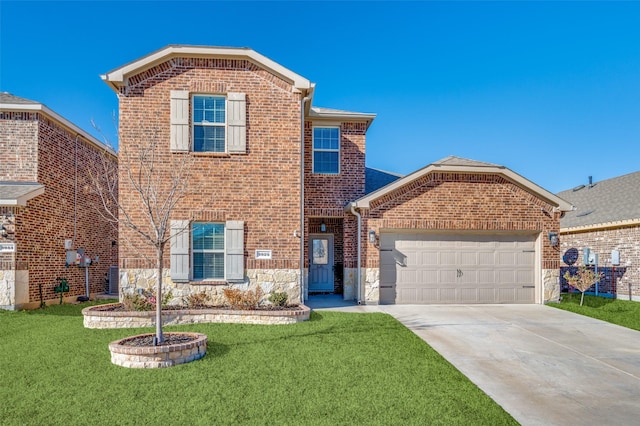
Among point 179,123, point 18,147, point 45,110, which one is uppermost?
point 45,110

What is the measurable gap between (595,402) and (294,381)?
3.87m

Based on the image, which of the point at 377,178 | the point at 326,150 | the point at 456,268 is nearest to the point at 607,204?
the point at 456,268

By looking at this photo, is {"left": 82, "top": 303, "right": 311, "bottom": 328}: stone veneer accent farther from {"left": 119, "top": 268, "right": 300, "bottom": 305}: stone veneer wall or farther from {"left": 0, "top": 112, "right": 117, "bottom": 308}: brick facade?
{"left": 0, "top": 112, "right": 117, "bottom": 308}: brick facade

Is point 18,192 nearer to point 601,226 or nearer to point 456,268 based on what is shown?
point 456,268

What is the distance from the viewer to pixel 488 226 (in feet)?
39.7

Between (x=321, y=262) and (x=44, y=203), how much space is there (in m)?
8.87

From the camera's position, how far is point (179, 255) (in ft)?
33.8

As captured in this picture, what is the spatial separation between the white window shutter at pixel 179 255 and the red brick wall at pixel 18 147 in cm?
506

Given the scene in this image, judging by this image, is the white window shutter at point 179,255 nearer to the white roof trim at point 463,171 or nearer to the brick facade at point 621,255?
the white roof trim at point 463,171

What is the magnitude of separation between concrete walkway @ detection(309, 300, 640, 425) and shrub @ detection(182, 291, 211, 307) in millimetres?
3402

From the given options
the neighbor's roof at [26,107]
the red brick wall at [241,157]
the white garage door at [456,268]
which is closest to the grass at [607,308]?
the white garage door at [456,268]

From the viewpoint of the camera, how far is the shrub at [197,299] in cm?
1015

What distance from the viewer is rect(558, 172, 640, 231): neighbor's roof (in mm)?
14266

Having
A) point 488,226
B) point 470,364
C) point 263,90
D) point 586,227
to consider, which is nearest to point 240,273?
point 263,90
